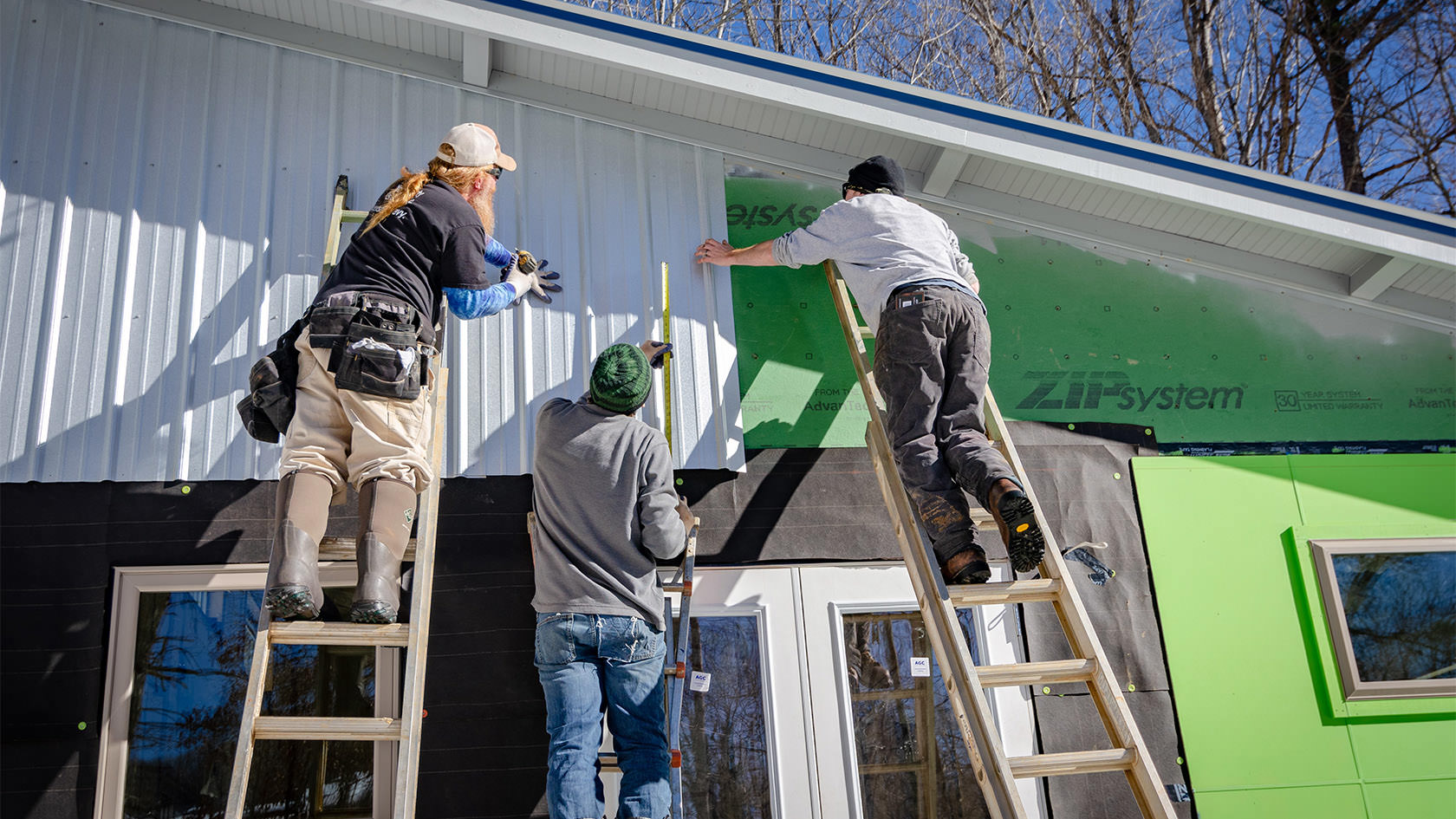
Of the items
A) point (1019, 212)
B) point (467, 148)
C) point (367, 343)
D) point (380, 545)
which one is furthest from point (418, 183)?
point (1019, 212)

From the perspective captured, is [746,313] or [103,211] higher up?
[103,211]

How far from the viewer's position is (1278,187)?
432cm

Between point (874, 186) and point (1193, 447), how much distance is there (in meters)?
1.86

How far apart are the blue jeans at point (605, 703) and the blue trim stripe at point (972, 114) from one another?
2.42 m

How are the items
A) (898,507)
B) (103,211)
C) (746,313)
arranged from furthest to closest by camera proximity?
(746,313), (103,211), (898,507)

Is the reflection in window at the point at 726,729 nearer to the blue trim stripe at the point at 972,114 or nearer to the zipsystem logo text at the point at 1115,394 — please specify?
the zipsystem logo text at the point at 1115,394

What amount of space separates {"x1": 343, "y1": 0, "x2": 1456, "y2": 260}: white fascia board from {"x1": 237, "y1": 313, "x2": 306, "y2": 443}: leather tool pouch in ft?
5.48

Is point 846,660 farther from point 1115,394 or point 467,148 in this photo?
point 467,148

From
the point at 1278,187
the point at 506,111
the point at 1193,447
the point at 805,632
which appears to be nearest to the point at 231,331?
the point at 506,111

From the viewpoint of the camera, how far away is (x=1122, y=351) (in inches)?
178

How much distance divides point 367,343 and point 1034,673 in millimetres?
2155

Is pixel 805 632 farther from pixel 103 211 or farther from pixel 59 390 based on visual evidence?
pixel 103 211

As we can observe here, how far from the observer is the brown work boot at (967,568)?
3.11 metres

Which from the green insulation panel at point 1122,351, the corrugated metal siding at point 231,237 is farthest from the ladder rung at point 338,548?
the green insulation panel at point 1122,351
